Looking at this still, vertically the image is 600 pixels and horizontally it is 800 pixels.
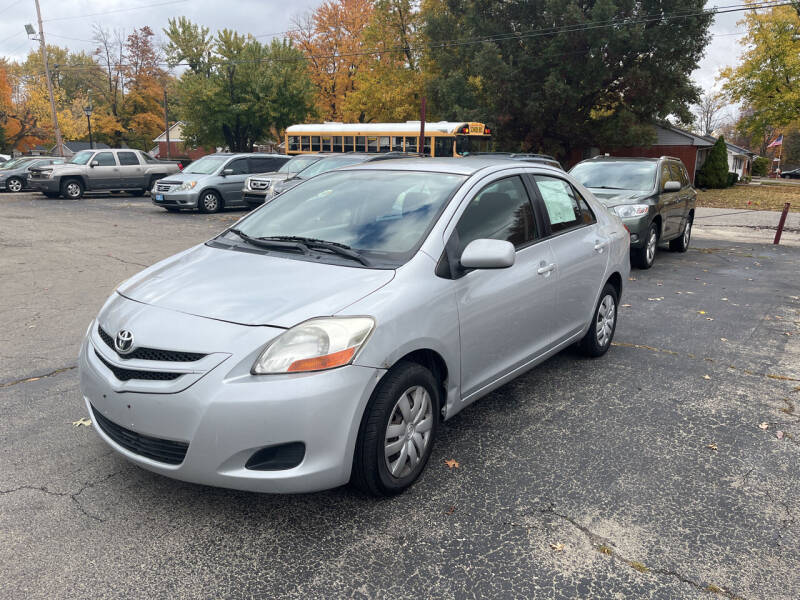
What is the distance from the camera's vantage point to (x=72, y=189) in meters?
22.6

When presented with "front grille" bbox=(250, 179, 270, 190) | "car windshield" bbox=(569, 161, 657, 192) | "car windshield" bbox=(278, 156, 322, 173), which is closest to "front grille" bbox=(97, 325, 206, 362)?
"car windshield" bbox=(569, 161, 657, 192)

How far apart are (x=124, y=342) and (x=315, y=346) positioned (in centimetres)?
92

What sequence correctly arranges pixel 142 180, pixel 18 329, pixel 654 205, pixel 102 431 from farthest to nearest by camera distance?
pixel 142 180 → pixel 654 205 → pixel 18 329 → pixel 102 431

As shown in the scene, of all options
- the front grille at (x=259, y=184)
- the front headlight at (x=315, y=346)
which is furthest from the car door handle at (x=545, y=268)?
the front grille at (x=259, y=184)

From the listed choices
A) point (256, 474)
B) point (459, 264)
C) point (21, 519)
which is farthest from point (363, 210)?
point (21, 519)

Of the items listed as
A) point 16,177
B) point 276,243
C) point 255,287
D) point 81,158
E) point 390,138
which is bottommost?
A: point 16,177

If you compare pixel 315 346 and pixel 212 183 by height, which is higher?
pixel 315 346

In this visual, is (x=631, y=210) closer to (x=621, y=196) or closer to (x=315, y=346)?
(x=621, y=196)

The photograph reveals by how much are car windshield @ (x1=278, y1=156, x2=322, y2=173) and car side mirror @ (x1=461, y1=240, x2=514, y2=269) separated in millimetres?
14248

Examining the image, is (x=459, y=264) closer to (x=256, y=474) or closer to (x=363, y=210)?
(x=363, y=210)

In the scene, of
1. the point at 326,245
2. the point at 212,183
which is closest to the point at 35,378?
the point at 326,245

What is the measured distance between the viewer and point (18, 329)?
609 cm

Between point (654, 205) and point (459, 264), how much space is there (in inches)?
297

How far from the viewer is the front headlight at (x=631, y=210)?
31.8ft
